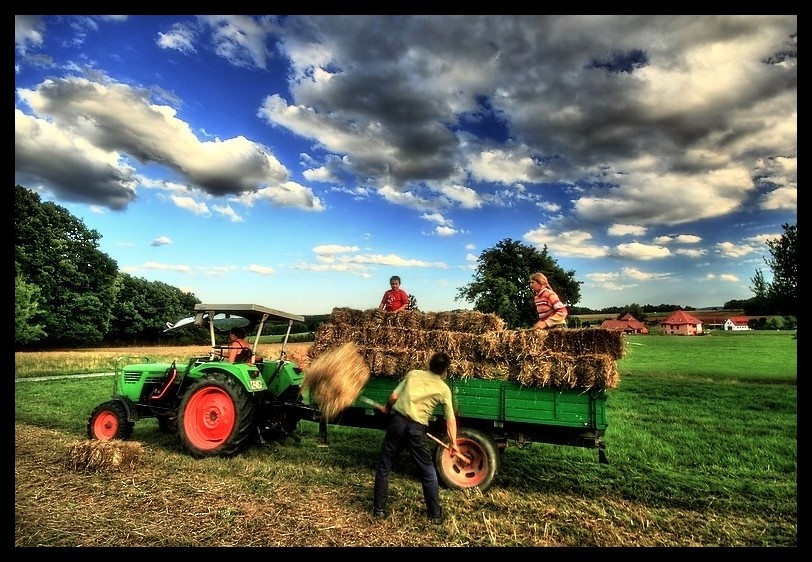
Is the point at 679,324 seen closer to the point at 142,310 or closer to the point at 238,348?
the point at 142,310

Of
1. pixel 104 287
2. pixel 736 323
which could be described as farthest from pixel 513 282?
pixel 736 323

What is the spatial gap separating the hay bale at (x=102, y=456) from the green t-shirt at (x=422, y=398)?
4.01 meters

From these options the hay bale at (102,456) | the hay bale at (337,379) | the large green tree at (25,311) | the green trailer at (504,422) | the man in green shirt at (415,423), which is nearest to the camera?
the man in green shirt at (415,423)

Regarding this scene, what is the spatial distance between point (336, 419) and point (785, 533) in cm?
540

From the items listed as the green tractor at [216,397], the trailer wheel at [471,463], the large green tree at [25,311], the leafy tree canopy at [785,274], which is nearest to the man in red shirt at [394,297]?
the green tractor at [216,397]

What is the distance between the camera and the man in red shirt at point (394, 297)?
376 inches

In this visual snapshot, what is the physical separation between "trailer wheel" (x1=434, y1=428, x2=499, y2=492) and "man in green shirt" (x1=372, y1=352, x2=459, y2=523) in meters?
0.82

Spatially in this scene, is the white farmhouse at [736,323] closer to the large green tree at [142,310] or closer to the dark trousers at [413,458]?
the large green tree at [142,310]

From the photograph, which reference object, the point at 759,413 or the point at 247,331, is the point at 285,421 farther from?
the point at 759,413

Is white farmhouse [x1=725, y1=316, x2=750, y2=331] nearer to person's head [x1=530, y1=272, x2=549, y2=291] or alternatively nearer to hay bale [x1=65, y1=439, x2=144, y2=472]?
person's head [x1=530, y1=272, x2=549, y2=291]

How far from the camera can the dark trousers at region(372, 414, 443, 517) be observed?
5.29m

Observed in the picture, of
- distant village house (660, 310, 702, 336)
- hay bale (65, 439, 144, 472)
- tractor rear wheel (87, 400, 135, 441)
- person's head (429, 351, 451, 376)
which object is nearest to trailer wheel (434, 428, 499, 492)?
person's head (429, 351, 451, 376)
